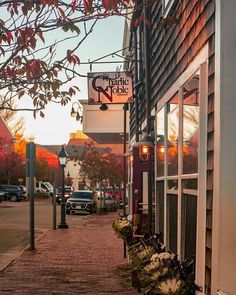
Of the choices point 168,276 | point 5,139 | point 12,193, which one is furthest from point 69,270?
point 5,139

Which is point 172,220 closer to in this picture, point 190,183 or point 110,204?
point 190,183

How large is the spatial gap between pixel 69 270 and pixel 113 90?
4259mm

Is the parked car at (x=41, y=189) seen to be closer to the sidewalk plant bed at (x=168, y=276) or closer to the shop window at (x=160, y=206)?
the shop window at (x=160, y=206)

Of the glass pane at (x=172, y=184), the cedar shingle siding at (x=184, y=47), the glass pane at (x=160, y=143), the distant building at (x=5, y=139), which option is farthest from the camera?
the distant building at (x=5, y=139)

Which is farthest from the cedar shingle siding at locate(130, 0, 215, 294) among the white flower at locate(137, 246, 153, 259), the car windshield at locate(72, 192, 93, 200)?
the car windshield at locate(72, 192, 93, 200)

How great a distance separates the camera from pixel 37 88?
6.43 metres

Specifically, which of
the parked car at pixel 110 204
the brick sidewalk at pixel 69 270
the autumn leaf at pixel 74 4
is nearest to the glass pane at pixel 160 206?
the brick sidewalk at pixel 69 270

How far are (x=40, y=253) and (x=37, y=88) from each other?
7.80 metres

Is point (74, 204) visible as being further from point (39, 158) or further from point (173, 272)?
point (39, 158)

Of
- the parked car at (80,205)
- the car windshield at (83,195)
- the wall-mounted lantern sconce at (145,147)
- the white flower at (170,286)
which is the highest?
the wall-mounted lantern sconce at (145,147)

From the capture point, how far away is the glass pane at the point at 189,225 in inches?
224

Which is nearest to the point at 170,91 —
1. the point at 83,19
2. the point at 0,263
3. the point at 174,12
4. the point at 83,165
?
the point at 174,12

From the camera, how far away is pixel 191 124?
230 inches

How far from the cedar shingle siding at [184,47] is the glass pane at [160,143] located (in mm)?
332
